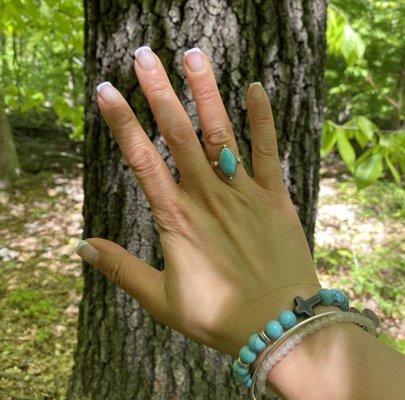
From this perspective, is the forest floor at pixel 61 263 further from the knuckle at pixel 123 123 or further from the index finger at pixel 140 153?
the knuckle at pixel 123 123

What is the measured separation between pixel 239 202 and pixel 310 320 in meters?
0.35

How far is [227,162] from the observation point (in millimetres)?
1188

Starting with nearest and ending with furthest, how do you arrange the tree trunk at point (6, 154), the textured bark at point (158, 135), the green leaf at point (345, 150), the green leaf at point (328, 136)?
the textured bark at point (158, 135) < the green leaf at point (345, 150) < the green leaf at point (328, 136) < the tree trunk at point (6, 154)

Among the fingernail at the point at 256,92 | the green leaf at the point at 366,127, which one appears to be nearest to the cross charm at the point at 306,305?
the fingernail at the point at 256,92

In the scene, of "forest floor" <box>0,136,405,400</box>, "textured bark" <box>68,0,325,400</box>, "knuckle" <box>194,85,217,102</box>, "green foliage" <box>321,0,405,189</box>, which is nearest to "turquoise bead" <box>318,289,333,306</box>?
"knuckle" <box>194,85,217,102</box>

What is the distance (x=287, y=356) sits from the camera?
1.01 meters

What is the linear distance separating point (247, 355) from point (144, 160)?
52 cm

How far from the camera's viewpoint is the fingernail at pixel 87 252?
4.20ft

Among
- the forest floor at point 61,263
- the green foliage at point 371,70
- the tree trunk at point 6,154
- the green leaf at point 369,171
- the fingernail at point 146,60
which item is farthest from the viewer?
the green foliage at point 371,70

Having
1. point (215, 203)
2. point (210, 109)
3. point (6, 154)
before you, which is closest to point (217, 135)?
point (210, 109)

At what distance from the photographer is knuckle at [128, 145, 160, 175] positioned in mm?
1183

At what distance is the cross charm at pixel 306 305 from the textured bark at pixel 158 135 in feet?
2.64

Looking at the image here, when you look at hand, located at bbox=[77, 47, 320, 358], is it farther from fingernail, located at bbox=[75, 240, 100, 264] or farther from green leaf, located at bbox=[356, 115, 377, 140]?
green leaf, located at bbox=[356, 115, 377, 140]

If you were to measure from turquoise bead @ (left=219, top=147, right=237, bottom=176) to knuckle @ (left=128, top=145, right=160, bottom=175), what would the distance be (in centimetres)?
16
